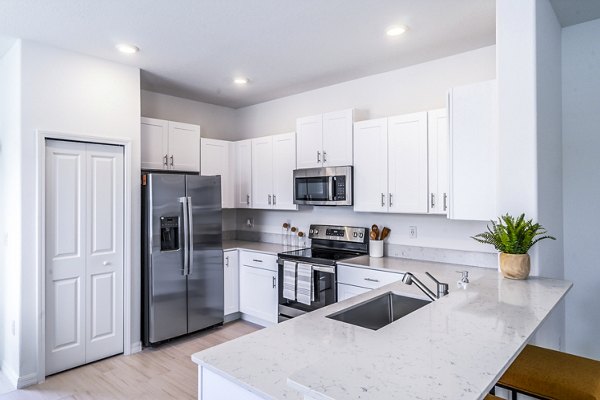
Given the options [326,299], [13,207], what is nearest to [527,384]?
[326,299]

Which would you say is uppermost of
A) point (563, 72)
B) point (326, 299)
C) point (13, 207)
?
point (563, 72)

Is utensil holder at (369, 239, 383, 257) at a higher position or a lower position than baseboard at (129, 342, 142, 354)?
higher

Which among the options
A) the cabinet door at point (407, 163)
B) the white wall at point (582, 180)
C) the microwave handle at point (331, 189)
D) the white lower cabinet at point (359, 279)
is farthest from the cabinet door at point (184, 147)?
the white wall at point (582, 180)

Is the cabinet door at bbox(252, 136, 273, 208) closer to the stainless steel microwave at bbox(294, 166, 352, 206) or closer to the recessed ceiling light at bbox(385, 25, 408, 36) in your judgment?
the stainless steel microwave at bbox(294, 166, 352, 206)

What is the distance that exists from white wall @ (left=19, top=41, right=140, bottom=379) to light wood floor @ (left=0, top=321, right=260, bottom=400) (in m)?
0.20

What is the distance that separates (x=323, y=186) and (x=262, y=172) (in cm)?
103

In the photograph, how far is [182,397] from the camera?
275 centimetres

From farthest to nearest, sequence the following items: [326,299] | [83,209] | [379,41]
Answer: [326,299] → [83,209] → [379,41]

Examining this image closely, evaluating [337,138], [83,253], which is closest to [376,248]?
[337,138]

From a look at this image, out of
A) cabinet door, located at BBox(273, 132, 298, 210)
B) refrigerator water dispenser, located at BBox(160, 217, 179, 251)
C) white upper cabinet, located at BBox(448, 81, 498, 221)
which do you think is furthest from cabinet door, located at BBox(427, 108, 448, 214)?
refrigerator water dispenser, located at BBox(160, 217, 179, 251)

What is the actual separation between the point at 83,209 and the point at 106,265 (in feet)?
1.82

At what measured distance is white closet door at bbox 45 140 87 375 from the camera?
3.05 meters

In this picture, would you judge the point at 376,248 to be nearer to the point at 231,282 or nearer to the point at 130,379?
the point at 231,282

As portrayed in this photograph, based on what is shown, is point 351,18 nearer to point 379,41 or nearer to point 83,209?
point 379,41
